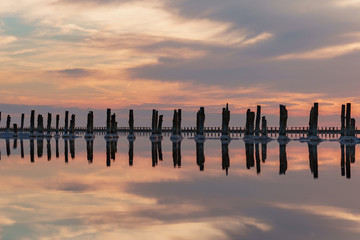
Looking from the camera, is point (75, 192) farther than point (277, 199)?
Yes

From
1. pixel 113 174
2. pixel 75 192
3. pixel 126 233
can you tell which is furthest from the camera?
pixel 113 174

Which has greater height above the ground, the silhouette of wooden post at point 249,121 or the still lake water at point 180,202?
the silhouette of wooden post at point 249,121

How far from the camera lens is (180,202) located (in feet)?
48.3

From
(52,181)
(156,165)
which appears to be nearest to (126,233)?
(52,181)

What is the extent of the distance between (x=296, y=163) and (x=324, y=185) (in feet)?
28.9

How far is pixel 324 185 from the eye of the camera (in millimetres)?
18453

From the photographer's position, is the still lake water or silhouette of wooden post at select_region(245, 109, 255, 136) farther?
silhouette of wooden post at select_region(245, 109, 255, 136)

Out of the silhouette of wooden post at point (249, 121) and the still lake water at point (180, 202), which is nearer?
the still lake water at point (180, 202)

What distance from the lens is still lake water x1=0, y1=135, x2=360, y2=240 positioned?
11062 millimetres

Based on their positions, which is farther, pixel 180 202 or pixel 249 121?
pixel 249 121

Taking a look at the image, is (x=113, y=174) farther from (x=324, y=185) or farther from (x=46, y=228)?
(x=46, y=228)

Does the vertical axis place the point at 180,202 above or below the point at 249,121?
below

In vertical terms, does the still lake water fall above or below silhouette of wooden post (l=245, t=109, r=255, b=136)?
below

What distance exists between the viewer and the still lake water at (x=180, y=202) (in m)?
11.1
